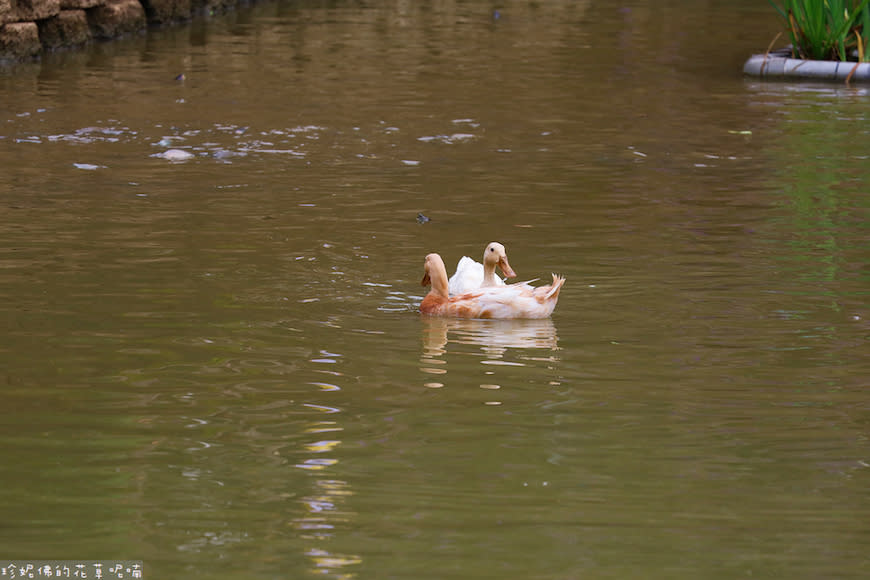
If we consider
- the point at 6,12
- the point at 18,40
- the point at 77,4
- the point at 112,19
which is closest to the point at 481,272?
the point at 6,12

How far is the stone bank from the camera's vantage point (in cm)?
1593

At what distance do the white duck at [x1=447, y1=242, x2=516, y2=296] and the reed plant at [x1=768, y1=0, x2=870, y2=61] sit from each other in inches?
359

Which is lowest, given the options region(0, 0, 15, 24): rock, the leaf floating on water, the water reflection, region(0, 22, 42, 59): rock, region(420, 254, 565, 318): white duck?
the water reflection

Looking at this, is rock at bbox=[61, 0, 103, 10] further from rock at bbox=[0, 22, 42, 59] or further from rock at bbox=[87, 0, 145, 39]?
rock at bbox=[0, 22, 42, 59]

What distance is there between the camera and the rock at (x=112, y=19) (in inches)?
717

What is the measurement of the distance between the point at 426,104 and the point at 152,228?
217 inches

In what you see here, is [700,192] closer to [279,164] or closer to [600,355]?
[279,164]

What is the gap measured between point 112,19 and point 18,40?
2.50 metres

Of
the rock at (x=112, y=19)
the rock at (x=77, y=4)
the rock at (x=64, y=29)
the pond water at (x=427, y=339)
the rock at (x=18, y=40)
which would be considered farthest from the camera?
the rock at (x=112, y=19)

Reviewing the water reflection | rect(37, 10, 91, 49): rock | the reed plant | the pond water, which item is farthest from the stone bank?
the water reflection

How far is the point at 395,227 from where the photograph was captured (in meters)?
8.45

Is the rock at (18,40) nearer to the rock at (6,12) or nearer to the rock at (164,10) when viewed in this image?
the rock at (6,12)

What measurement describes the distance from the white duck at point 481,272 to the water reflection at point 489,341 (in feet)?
0.93

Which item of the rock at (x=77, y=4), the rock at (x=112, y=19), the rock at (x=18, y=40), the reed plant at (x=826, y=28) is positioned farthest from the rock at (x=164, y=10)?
the reed plant at (x=826, y=28)
